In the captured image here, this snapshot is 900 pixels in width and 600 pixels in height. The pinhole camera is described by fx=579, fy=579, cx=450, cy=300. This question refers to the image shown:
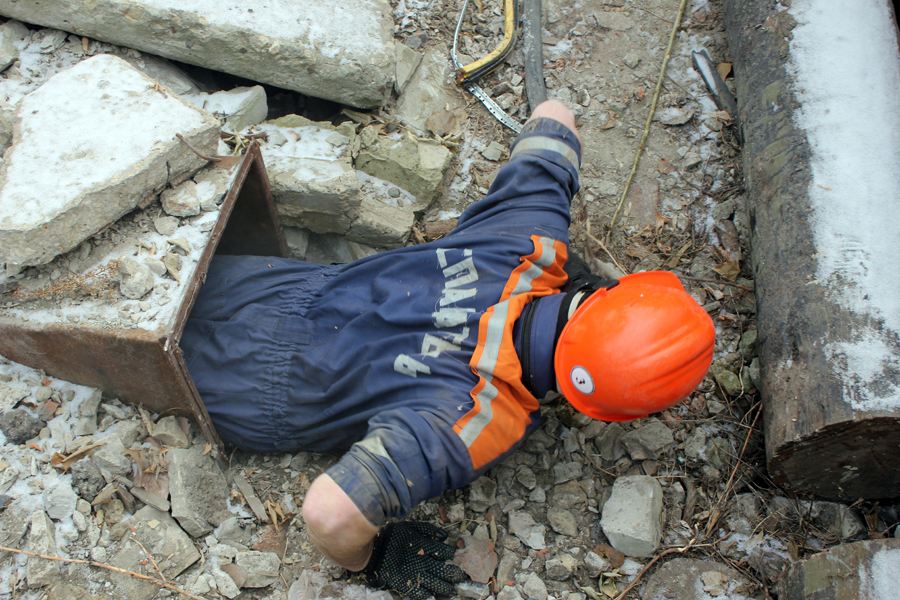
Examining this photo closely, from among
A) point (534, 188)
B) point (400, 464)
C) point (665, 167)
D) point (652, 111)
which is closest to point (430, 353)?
point (400, 464)

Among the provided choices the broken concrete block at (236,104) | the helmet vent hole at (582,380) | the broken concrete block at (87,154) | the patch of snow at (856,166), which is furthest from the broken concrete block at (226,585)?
the patch of snow at (856,166)

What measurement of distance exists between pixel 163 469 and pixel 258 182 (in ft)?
3.97

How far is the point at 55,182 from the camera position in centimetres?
195

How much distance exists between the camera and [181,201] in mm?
2182

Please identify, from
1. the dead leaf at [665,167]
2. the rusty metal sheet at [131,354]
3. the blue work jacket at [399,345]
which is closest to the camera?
the blue work jacket at [399,345]

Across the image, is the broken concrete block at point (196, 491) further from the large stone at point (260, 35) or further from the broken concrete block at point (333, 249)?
the large stone at point (260, 35)

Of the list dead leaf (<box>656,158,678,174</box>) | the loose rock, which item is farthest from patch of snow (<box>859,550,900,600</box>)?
the loose rock

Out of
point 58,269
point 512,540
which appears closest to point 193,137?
point 58,269

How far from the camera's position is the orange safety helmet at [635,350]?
1729 millimetres

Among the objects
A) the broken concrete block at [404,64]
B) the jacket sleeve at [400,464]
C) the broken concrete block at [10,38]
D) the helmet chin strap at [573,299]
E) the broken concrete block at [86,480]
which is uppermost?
the broken concrete block at [10,38]

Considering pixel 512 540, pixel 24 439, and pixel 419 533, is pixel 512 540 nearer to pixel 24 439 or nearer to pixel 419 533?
pixel 419 533

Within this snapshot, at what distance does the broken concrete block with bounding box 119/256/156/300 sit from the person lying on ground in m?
0.36

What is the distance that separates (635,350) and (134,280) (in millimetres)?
1645

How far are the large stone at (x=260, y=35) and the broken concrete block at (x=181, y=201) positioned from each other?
88 centimetres
